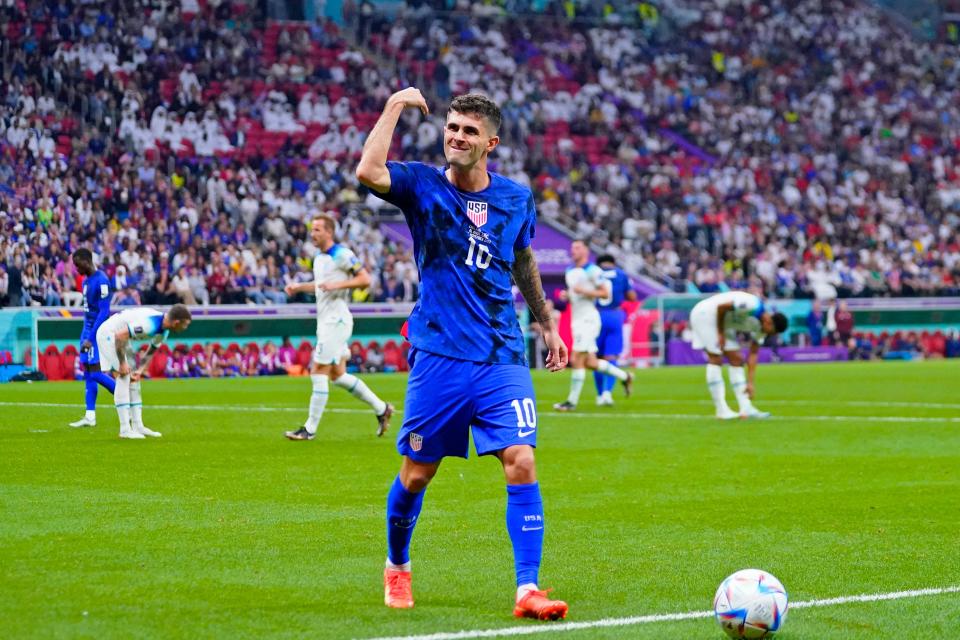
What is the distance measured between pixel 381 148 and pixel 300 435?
942cm

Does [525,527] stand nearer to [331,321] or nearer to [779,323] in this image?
[331,321]

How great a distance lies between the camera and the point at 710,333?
60.8 feet

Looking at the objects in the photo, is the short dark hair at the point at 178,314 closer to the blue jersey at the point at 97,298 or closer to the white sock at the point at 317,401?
the white sock at the point at 317,401

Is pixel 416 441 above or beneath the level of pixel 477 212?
beneath

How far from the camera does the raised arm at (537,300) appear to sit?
273 inches

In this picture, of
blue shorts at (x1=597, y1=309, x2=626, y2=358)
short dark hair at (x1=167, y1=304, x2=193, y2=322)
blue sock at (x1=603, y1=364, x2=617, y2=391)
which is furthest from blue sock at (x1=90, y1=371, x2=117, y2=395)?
blue shorts at (x1=597, y1=309, x2=626, y2=358)

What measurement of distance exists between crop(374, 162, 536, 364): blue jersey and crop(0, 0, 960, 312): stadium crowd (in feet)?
80.3

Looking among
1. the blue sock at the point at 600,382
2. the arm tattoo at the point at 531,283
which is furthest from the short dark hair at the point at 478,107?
the blue sock at the point at 600,382

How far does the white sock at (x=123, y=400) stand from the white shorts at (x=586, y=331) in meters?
7.86

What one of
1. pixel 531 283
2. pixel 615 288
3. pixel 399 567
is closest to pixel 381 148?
pixel 531 283

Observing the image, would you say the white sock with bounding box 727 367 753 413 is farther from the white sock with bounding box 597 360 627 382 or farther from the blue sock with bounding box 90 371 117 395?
the blue sock with bounding box 90 371 117 395

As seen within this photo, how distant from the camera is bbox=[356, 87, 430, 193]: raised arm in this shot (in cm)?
624

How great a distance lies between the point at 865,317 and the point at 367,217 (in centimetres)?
1481

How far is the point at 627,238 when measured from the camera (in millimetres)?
41219
